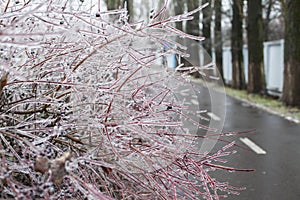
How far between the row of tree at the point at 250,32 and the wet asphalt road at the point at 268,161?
1.77 meters

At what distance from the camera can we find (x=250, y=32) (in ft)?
52.6

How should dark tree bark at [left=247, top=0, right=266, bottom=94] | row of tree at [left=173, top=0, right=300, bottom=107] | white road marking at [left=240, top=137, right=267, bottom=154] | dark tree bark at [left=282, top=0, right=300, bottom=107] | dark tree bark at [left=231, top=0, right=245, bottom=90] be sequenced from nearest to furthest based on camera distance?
1. white road marking at [left=240, top=137, right=267, bottom=154]
2. dark tree bark at [left=282, top=0, right=300, bottom=107]
3. row of tree at [left=173, top=0, right=300, bottom=107]
4. dark tree bark at [left=247, top=0, right=266, bottom=94]
5. dark tree bark at [left=231, top=0, right=245, bottom=90]

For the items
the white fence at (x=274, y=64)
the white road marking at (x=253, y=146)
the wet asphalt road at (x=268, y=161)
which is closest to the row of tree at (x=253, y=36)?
the white fence at (x=274, y=64)

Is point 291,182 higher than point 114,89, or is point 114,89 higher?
point 114,89

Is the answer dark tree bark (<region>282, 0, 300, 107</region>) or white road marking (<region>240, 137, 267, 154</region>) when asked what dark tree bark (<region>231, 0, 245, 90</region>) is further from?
white road marking (<region>240, 137, 267, 154</region>)

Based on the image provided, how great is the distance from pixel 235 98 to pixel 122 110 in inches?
582

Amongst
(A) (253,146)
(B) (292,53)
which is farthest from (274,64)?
(A) (253,146)

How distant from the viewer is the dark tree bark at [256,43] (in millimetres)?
15828

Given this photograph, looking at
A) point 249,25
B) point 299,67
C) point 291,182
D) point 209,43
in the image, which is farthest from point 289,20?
point 209,43

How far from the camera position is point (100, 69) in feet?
7.86

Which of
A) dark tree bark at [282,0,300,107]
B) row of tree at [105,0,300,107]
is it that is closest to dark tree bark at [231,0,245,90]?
row of tree at [105,0,300,107]

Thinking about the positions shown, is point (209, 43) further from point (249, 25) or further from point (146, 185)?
point (146, 185)

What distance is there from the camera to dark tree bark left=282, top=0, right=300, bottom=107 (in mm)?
11672

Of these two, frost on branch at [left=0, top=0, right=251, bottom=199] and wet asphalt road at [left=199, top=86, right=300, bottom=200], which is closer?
frost on branch at [left=0, top=0, right=251, bottom=199]
